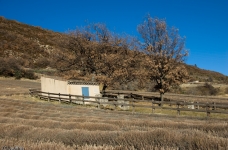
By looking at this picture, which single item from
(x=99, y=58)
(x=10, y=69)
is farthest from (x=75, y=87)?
(x=10, y=69)

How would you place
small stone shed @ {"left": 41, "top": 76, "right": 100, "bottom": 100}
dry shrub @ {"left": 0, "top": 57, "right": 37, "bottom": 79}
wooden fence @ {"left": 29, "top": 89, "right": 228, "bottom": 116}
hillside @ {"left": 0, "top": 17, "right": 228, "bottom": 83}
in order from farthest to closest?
hillside @ {"left": 0, "top": 17, "right": 228, "bottom": 83} < dry shrub @ {"left": 0, "top": 57, "right": 37, "bottom": 79} < small stone shed @ {"left": 41, "top": 76, "right": 100, "bottom": 100} < wooden fence @ {"left": 29, "top": 89, "right": 228, "bottom": 116}

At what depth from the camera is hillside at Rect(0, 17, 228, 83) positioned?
6719cm

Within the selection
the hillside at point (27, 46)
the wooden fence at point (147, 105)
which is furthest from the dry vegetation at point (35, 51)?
the wooden fence at point (147, 105)

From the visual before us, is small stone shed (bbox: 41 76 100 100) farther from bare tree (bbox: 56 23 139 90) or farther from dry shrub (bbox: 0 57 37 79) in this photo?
dry shrub (bbox: 0 57 37 79)

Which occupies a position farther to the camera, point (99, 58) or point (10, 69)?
point (10, 69)

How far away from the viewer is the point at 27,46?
255ft

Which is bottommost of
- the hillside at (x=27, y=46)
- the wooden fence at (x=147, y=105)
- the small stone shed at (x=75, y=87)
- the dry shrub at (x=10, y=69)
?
the wooden fence at (x=147, y=105)

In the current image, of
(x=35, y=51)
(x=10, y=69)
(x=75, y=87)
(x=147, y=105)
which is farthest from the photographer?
(x=35, y=51)

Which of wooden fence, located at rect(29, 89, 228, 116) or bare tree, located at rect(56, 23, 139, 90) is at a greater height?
bare tree, located at rect(56, 23, 139, 90)

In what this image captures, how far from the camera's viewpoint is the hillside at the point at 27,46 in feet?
220

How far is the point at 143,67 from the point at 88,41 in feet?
27.2

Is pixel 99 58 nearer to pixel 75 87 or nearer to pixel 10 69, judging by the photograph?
pixel 75 87

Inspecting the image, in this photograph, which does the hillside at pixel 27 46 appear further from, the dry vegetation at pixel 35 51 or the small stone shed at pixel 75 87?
the small stone shed at pixel 75 87

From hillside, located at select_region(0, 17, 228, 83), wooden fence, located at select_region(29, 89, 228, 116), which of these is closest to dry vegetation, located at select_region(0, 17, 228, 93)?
hillside, located at select_region(0, 17, 228, 83)
